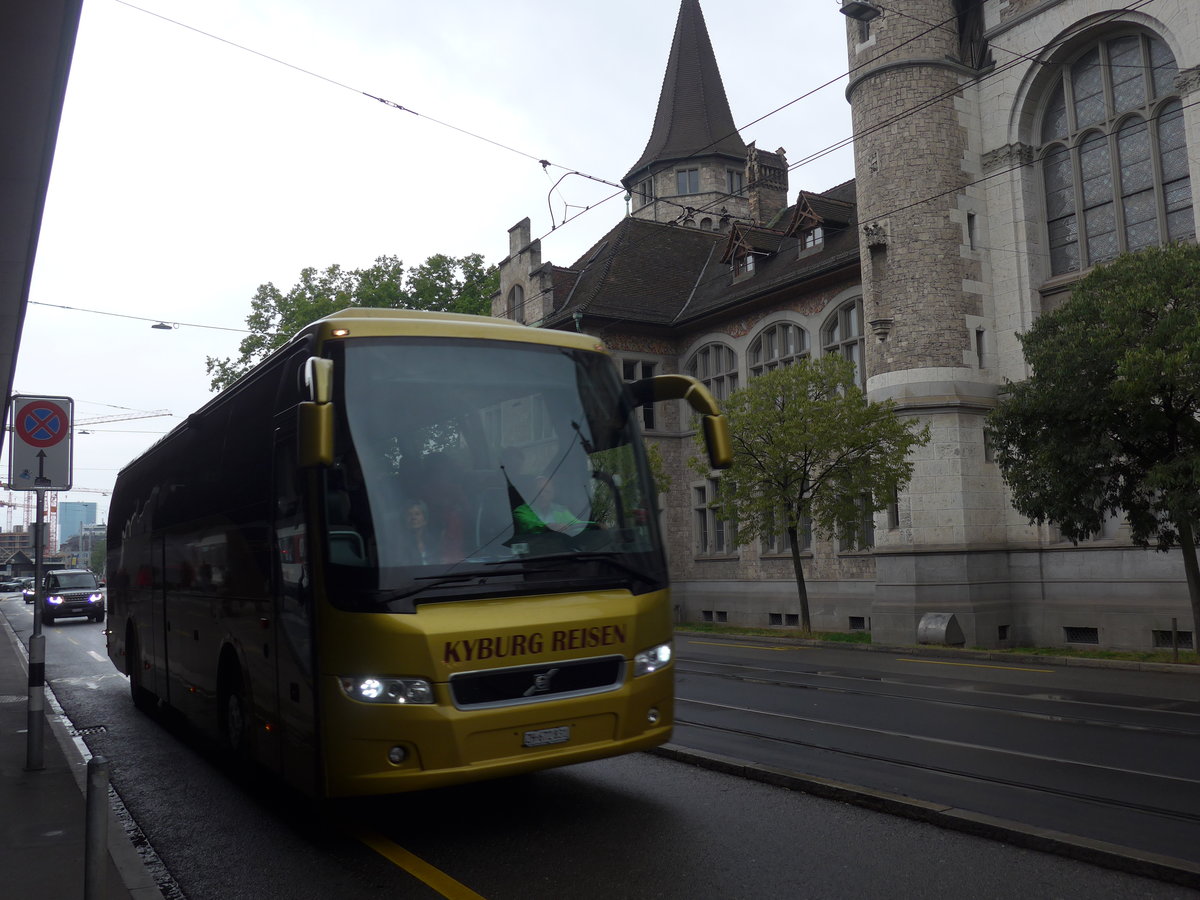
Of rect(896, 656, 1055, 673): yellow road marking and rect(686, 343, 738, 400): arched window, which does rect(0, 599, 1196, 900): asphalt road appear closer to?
rect(896, 656, 1055, 673): yellow road marking

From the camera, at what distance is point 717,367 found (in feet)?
118

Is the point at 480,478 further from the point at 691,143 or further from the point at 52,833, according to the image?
the point at 691,143

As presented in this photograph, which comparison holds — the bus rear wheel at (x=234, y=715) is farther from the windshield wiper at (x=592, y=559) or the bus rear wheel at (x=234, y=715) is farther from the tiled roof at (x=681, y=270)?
the tiled roof at (x=681, y=270)

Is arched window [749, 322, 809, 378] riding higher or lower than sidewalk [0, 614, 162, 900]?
higher

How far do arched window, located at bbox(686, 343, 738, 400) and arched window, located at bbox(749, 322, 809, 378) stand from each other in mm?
1034

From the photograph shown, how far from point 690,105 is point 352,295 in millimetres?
25557

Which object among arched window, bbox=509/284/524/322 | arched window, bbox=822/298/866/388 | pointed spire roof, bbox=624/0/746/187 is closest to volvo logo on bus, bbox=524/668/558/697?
arched window, bbox=822/298/866/388

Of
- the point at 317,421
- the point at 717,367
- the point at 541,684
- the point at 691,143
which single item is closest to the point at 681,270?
the point at 717,367

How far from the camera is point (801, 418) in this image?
77.4ft

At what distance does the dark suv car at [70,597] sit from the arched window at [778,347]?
2500cm

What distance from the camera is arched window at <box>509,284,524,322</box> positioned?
135ft

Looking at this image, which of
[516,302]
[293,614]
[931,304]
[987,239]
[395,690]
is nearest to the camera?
[395,690]

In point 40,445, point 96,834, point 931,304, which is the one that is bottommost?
point 96,834

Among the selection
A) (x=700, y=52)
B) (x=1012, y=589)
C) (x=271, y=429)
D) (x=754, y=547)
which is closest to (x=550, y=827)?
(x=271, y=429)
